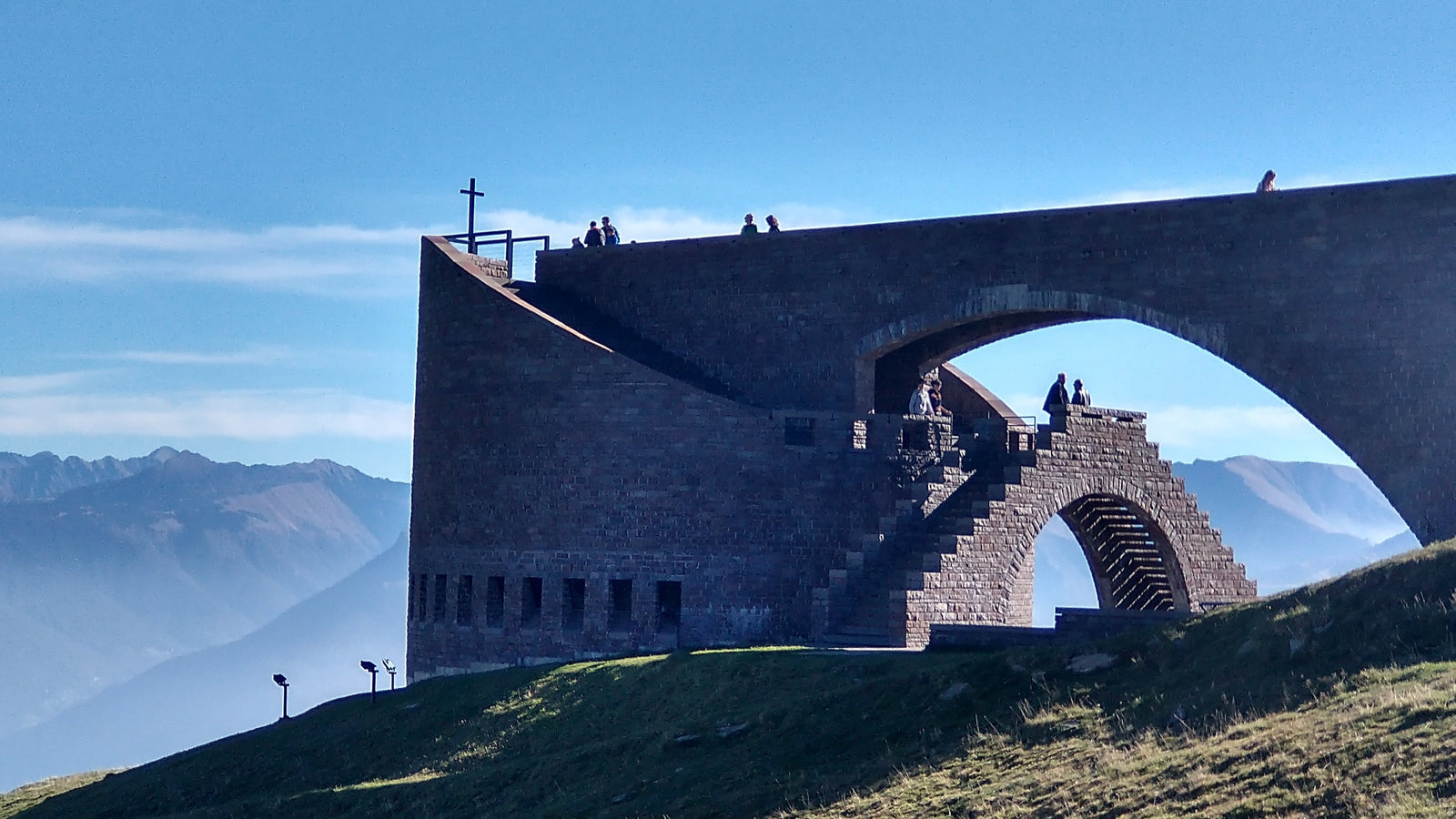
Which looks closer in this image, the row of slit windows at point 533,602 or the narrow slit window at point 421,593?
the row of slit windows at point 533,602

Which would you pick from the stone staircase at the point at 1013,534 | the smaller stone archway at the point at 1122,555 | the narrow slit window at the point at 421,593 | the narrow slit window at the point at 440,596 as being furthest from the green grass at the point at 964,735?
the smaller stone archway at the point at 1122,555

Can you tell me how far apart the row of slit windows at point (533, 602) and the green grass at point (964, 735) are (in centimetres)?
270

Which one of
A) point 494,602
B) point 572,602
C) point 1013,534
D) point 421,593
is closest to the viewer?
point 1013,534

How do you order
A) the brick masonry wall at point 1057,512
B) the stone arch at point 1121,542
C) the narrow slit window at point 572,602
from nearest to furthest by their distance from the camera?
the brick masonry wall at point 1057,512, the stone arch at point 1121,542, the narrow slit window at point 572,602

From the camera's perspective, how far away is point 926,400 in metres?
36.0

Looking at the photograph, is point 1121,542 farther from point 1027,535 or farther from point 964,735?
point 964,735

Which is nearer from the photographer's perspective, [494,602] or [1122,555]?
[494,602]

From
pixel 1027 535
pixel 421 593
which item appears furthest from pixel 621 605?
pixel 1027 535

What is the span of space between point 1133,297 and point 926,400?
5.39 metres

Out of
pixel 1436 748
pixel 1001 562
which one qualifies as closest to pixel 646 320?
pixel 1001 562

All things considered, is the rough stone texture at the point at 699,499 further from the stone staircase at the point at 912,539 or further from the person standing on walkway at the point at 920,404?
the person standing on walkway at the point at 920,404

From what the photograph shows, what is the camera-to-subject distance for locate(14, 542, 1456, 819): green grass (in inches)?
693

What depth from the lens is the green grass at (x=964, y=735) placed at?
17.6 m

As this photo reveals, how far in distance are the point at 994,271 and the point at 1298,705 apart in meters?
14.9
